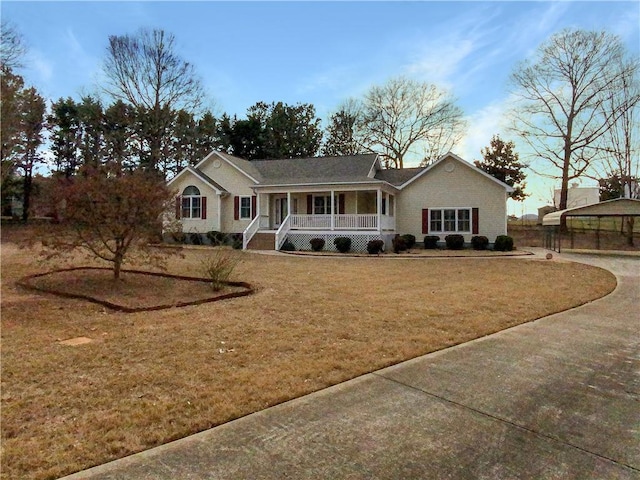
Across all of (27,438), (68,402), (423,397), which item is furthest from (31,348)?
(423,397)

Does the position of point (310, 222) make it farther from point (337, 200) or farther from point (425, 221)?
point (425, 221)

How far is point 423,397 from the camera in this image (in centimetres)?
372

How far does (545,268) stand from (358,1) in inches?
401

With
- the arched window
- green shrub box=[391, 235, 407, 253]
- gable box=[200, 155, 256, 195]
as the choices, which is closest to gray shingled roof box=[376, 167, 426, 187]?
green shrub box=[391, 235, 407, 253]

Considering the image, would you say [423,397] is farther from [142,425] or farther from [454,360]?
[142,425]

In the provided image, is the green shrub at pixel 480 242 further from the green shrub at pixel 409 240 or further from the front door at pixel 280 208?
the front door at pixel 280 208

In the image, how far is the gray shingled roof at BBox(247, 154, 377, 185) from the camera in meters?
23.4

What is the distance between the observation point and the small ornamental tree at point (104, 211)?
336 inches

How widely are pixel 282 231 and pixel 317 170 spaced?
5187 mm

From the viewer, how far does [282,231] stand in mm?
22297

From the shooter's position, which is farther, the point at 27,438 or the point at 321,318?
the point at 321,318

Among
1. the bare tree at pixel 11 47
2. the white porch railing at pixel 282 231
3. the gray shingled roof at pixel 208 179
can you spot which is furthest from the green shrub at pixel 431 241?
the bare tree at pixel 11 47

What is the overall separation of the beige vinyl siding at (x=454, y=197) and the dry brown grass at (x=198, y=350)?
12.5m

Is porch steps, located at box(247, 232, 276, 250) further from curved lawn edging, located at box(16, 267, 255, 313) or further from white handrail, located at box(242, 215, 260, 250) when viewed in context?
curved lawn edging, located at box(16, 267, 255, 313)
